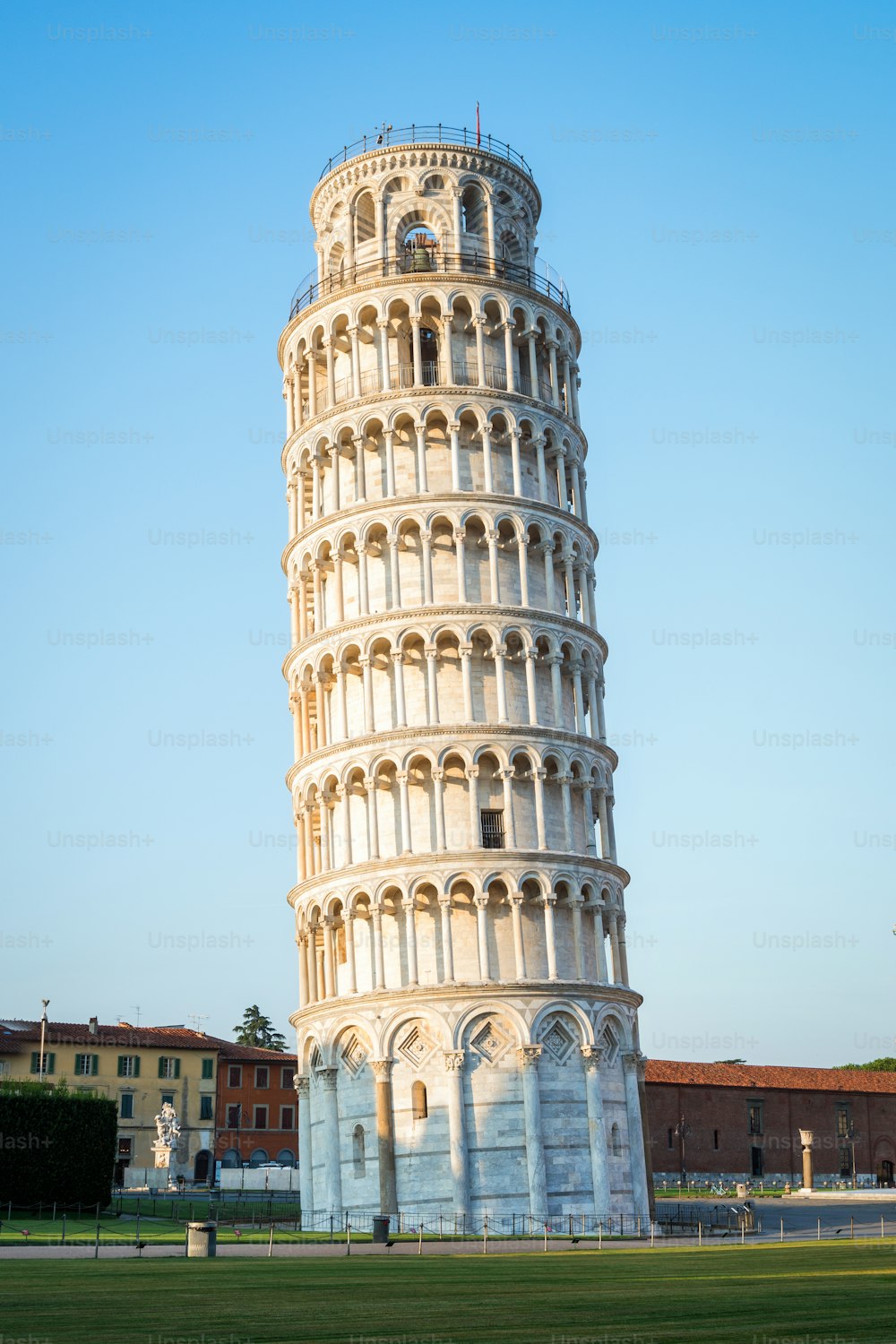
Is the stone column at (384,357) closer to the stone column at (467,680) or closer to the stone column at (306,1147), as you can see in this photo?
the stone column at (467,680)

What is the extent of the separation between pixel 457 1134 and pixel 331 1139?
5.21 metres

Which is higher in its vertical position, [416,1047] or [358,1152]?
[416,1047]

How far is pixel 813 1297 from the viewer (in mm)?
16438

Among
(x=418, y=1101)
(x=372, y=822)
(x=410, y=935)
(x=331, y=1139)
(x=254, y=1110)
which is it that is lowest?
(x=331, y=1139)

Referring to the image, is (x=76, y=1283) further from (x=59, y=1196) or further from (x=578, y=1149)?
(x=59, y=1196)

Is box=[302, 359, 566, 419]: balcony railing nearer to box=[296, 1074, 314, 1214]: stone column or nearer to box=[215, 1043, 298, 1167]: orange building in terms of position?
box=[296, 1074, 314, 1214]: stone column

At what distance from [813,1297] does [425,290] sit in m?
43.2

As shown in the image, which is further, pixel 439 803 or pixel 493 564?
pixel 493 564

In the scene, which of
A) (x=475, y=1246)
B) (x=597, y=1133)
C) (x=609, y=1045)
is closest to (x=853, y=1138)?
(x=609, y=1045)

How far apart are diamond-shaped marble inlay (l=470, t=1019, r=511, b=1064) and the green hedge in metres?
17.1

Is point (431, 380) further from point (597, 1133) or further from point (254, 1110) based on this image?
point (254, 1110)

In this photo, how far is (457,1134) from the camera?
45719 millimetres

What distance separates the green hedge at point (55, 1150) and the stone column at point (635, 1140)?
1961 cm

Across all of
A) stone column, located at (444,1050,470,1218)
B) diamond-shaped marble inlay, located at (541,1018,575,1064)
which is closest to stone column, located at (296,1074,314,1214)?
stone column, located at (444,1050,470,1218)
